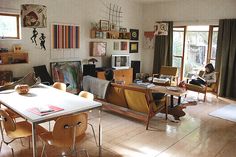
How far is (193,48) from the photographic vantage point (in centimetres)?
771

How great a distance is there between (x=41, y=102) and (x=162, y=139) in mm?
2004

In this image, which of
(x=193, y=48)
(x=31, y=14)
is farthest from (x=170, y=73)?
(x=31, y=14)

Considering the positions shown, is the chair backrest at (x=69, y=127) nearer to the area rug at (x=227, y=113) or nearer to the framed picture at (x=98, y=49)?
the area rug at (x=227, y=113)

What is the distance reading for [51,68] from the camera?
245 inches

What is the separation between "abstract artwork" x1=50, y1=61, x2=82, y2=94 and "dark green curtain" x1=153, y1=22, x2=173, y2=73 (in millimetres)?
2885

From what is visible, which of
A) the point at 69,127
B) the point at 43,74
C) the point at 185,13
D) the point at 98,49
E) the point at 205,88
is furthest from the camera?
the point at 185,13

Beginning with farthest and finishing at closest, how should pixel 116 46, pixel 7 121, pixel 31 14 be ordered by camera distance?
pixel 116 46 < pixel 31 14 < pixel 7 121

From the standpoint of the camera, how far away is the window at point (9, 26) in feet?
18.0

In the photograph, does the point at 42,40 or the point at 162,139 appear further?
the point at 42,40

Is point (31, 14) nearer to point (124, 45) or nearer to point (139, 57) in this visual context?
point (124, 45)

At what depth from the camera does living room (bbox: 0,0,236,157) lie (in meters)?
3.57

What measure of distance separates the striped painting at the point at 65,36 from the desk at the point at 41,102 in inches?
119

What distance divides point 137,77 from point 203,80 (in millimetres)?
2475

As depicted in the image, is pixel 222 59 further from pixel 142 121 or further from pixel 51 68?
pixel 51 68
